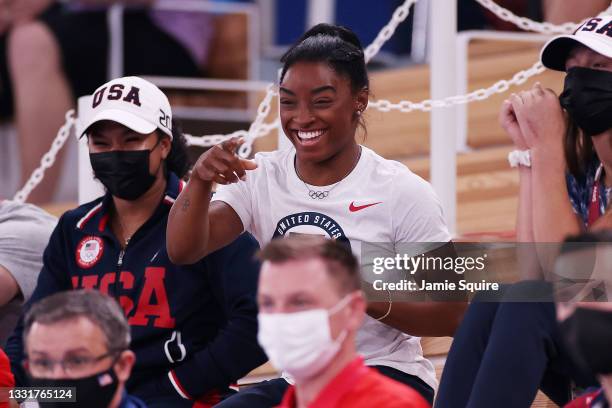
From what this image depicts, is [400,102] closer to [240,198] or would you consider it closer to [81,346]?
[240,198]

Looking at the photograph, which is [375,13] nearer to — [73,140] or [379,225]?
[73,140]

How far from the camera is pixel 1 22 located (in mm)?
7516

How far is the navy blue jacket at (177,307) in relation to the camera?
14.0 ft

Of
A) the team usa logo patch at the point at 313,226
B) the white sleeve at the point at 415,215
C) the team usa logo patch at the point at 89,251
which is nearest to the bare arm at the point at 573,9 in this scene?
the white sleeve at the point at 415,215

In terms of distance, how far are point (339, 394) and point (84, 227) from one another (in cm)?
161

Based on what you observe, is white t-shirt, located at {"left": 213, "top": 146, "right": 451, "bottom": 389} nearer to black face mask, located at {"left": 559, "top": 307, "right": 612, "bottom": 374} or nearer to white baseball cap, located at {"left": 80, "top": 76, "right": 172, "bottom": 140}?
white baseball cap, located at {"left": 80, "top": 76, "right": 172, "bottom": 140}

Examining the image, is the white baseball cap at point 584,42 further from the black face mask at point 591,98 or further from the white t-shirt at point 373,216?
the white t-shirt at point 373,216

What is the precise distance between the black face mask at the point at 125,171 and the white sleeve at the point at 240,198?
302mm

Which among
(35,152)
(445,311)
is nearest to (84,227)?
(445,311)

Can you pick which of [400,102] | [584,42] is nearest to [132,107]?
[584,42]

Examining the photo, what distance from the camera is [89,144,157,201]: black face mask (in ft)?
14.7

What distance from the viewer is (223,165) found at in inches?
157

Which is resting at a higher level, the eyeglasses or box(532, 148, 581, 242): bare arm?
box(532, 148, 581, 242): bare arm

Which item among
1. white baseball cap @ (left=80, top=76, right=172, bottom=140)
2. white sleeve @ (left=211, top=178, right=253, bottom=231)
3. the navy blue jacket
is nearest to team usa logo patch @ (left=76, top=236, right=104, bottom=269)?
the navy blue jacket
